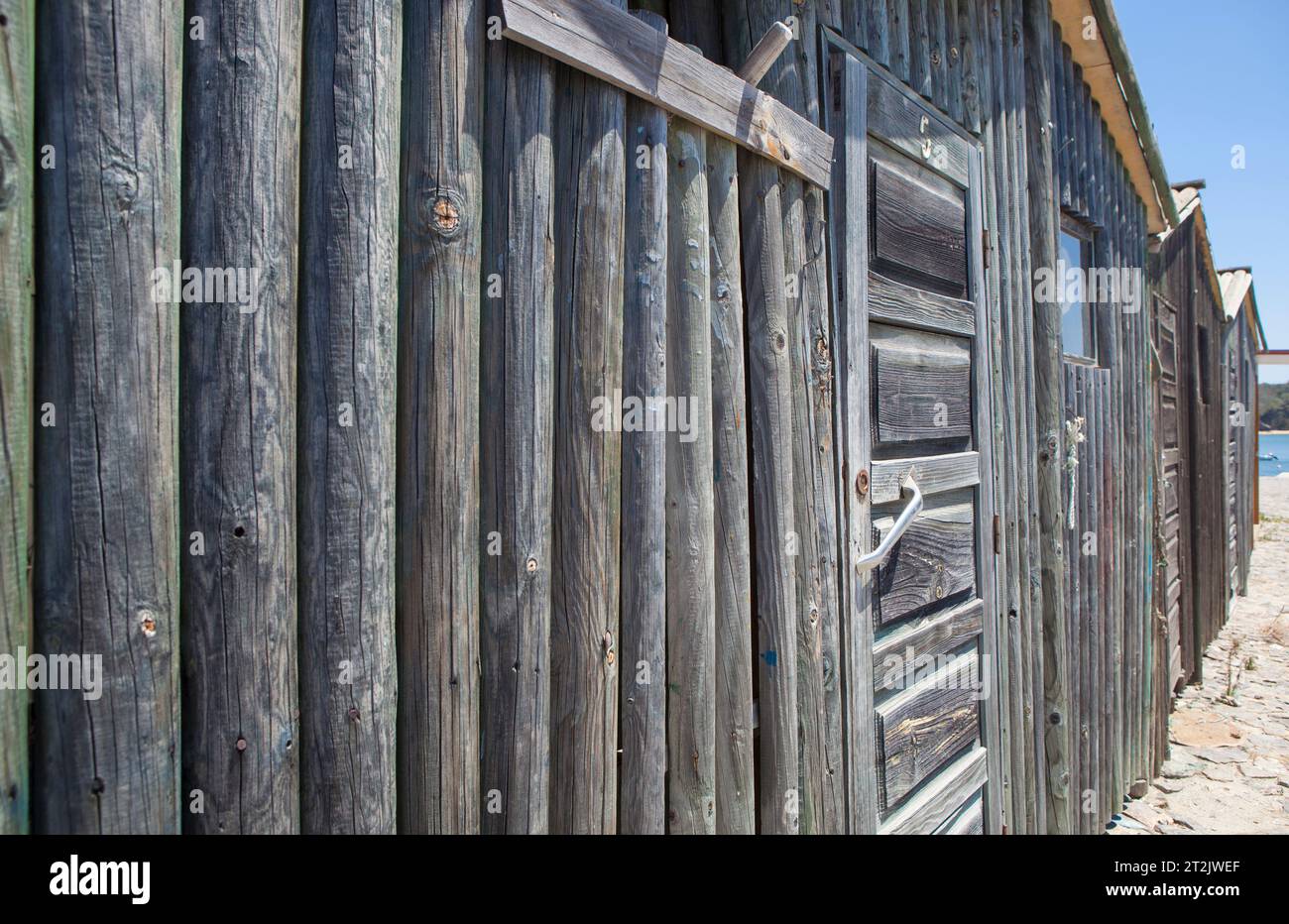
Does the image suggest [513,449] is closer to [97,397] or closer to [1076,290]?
[97,397]

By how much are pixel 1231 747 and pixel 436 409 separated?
21.9 ft

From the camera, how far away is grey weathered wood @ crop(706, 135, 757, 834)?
2.10 meters

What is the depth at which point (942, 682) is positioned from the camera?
3.07 m

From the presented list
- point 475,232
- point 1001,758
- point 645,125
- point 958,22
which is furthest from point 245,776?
point 958,22

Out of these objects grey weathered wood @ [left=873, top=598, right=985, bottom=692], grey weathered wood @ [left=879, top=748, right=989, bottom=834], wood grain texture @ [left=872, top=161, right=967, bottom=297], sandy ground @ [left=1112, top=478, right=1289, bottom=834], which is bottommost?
sandy ground @ [left=1112, top=478, right=1289, bottom=834]

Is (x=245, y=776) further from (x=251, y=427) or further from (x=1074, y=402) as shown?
(x=1074, y=402)

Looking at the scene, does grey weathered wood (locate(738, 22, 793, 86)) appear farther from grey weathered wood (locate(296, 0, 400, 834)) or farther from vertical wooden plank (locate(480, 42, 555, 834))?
grey weathered wood (locate(296, 0, 400, 834))

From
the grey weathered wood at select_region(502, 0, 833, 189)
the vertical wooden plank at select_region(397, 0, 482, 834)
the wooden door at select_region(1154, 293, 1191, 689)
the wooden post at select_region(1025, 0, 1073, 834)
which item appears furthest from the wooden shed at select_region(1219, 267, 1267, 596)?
the vertical wooden plank at select_region(397, 0, 482, 834)

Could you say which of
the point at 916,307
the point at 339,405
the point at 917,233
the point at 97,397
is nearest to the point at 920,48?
the point at 917,233

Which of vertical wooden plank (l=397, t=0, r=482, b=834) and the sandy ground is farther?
the sandy ground

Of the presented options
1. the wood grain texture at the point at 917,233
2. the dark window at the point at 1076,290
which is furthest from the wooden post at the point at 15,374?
the dark window at the point at 1076,290

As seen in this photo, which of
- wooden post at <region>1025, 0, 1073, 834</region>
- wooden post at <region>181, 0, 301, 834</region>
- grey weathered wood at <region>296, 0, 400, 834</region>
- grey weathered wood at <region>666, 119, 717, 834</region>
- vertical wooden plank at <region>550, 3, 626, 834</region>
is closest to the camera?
wooden post at <region>181, 0, 301, 834</region>

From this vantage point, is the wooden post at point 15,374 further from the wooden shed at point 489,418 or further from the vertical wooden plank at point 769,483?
the vertical wooden plank at point 769,483

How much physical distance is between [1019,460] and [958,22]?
75.2 inches
